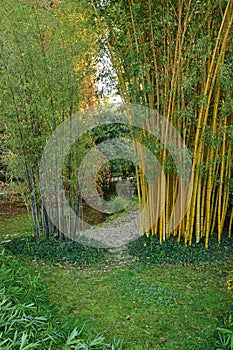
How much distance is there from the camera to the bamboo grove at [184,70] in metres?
3.10

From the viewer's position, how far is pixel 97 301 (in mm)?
2512

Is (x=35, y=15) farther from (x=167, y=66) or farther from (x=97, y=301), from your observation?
(x=97, y=301)

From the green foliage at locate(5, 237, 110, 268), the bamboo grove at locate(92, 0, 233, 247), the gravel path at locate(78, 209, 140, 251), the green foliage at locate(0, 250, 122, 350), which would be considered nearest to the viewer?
the green foliage at locate(0, 250, 122, 350)

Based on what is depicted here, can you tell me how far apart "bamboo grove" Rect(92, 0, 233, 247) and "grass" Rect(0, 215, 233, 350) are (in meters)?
0.32

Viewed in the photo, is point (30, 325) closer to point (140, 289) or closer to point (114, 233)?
point (140, 289)

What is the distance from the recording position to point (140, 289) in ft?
8.77

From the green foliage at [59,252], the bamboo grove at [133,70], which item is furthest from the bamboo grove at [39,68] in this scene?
the green foliage at [59,252]

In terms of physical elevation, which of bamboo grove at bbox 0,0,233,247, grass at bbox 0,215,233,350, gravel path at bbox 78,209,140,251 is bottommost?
grass at bbox 0,215,233,350

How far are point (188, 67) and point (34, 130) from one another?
1.67 metres

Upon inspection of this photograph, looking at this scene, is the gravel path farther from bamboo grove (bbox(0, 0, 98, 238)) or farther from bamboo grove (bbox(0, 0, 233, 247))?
bamboo grove (bbox(0, 0, 98, 238))

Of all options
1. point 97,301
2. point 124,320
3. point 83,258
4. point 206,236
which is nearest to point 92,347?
point 124,320

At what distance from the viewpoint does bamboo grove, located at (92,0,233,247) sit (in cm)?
310

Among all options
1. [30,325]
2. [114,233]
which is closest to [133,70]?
[114,233]

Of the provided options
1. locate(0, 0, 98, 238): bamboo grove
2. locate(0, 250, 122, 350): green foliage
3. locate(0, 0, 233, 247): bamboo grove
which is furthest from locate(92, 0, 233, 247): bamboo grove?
locate(0, 250, 122, 350): green foliage
